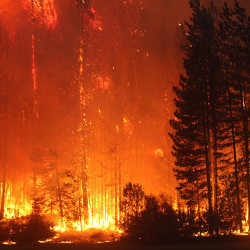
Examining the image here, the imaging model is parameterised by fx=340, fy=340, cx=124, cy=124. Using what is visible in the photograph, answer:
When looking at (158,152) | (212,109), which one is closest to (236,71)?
(212,109)

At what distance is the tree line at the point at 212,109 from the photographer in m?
22.7

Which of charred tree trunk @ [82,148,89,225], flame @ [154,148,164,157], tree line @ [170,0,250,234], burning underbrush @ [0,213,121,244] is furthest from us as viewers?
flame @ [154,148,164,157]

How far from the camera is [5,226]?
1847 cm

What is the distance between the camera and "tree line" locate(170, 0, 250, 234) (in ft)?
74.5

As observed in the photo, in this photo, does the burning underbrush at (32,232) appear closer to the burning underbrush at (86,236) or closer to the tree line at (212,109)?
the burning underbrush at (86,236)

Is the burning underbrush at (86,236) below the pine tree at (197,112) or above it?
below

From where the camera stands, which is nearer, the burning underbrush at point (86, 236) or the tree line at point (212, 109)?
the burning underbrush at point (86, 236)

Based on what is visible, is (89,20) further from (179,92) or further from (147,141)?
(147,141)

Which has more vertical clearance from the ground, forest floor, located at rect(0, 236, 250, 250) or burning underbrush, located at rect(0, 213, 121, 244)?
burning underbrush, located at rect(0, 213, 121, 244)

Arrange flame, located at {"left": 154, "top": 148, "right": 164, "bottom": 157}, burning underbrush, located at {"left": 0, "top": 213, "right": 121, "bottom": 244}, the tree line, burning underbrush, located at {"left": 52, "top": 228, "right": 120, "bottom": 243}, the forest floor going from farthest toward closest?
flame, located at {"left": 154, "top": 148, "right": 164, "bottom": 157}
the tree line
burning underbrush, located at {"left": 52, "top": 228, "right": 120, "bottom": 243}
burning underbrush, located at {"left": 0, "top": 213, "right": 121, "bottom": 244}
the forest floor

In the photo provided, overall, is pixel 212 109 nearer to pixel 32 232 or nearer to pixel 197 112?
pixel 197 112

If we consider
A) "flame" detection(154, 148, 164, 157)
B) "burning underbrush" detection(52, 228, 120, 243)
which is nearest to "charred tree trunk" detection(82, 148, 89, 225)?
"burning underbrush" detection(52, 228, 120, 243)

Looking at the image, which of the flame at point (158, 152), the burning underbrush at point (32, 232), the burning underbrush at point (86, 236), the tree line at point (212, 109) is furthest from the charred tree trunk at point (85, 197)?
the flame at point (158, 152)

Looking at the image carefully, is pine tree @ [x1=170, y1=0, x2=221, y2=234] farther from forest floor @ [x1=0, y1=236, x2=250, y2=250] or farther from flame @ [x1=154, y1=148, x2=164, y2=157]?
flame @ [x1=154, y1=148, x2=164, y2=157]
